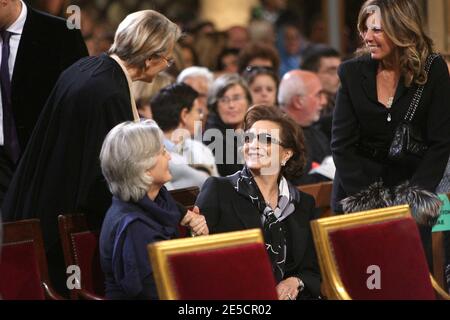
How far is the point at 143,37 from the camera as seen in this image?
414cm

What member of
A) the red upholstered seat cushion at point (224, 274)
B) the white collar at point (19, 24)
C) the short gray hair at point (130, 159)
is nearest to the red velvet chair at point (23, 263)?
the short gray hair at point (130, 159)

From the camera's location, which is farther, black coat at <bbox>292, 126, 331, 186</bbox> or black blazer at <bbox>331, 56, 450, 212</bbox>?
black coat at <bbox>292, 126, 331, 186</bbox>

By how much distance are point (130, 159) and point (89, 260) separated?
1.85ft

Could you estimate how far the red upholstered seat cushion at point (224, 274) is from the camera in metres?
3.19

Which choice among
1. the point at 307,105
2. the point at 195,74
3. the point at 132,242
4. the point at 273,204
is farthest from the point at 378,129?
the point at 195,74

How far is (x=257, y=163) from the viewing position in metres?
4.25

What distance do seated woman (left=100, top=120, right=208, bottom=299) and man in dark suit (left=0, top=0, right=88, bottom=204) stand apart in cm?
92

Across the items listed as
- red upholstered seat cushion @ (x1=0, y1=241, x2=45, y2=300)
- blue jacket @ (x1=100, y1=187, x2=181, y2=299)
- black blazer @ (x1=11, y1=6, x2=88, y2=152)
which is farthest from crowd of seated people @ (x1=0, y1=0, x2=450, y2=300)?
black blazer @ (x1=11, y1=6, x2=88, y2=152)

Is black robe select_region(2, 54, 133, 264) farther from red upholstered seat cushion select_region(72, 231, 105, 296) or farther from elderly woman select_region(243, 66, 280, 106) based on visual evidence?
elderly woman select_region(243, 66, 280, 106)

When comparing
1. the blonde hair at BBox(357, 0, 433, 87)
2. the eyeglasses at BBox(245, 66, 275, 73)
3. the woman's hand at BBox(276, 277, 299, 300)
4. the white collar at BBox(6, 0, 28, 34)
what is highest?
the white collar at BBox(6, 0, 28, 34)

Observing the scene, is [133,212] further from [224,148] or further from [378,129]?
[224,148]

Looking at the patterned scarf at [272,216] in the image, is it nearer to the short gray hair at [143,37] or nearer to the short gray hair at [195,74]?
the short gray hair at [143,37]

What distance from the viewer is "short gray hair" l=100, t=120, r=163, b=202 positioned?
3.72m

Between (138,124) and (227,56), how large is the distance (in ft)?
17.2
